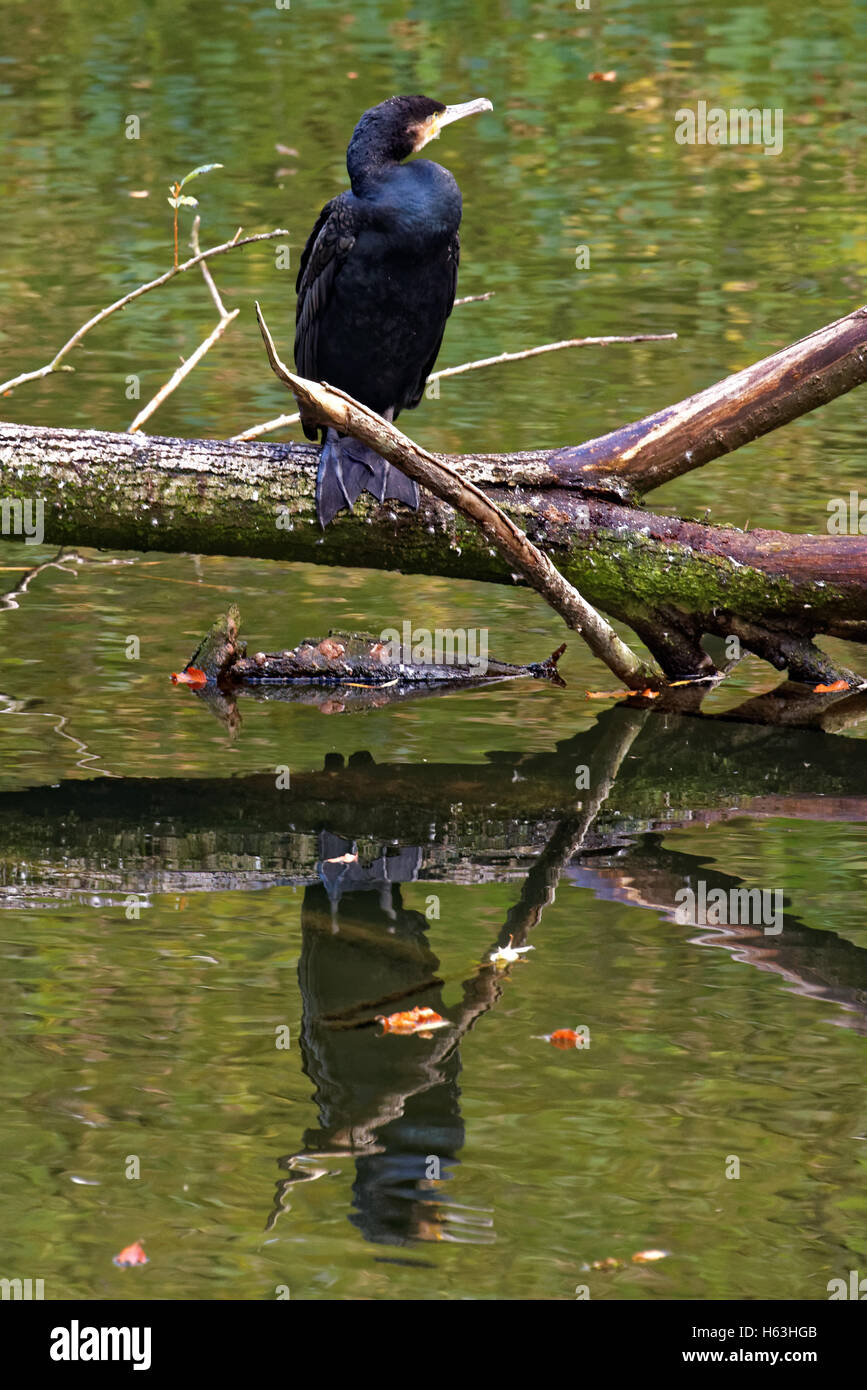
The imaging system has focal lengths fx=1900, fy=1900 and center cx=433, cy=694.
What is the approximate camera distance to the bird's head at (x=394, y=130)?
5.31m

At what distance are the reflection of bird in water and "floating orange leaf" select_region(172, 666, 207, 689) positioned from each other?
138 centimetres

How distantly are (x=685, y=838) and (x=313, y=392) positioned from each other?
143cm

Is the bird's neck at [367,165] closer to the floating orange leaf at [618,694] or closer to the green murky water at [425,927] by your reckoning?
the green murky water at [425,927]

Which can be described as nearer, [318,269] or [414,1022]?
[414,1022]

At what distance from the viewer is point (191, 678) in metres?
5.81

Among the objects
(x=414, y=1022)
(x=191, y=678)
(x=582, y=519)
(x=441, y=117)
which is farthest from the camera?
(x=191, y=678)

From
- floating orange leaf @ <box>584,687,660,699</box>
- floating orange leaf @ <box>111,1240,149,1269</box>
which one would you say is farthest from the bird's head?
floating orange leaf @ <box>111,1240,149,1269</box>

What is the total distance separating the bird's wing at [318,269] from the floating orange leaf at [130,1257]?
3.12m

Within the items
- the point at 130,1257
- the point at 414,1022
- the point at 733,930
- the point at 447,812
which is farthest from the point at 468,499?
the point at 130,1257

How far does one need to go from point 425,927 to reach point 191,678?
1.85 m

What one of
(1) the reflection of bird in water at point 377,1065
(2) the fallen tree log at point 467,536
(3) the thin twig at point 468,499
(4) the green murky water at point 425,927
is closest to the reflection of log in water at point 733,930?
(4) the green murky water at point 425,927

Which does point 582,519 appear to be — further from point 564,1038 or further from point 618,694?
point 564,1038

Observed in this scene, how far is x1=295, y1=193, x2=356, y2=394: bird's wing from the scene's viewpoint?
5.35m

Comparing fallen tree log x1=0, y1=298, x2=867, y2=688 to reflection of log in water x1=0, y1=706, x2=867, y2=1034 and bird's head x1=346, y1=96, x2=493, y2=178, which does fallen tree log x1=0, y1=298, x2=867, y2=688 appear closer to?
reflection of log in water x1=0, y1=706, x2=867, y2=1034
